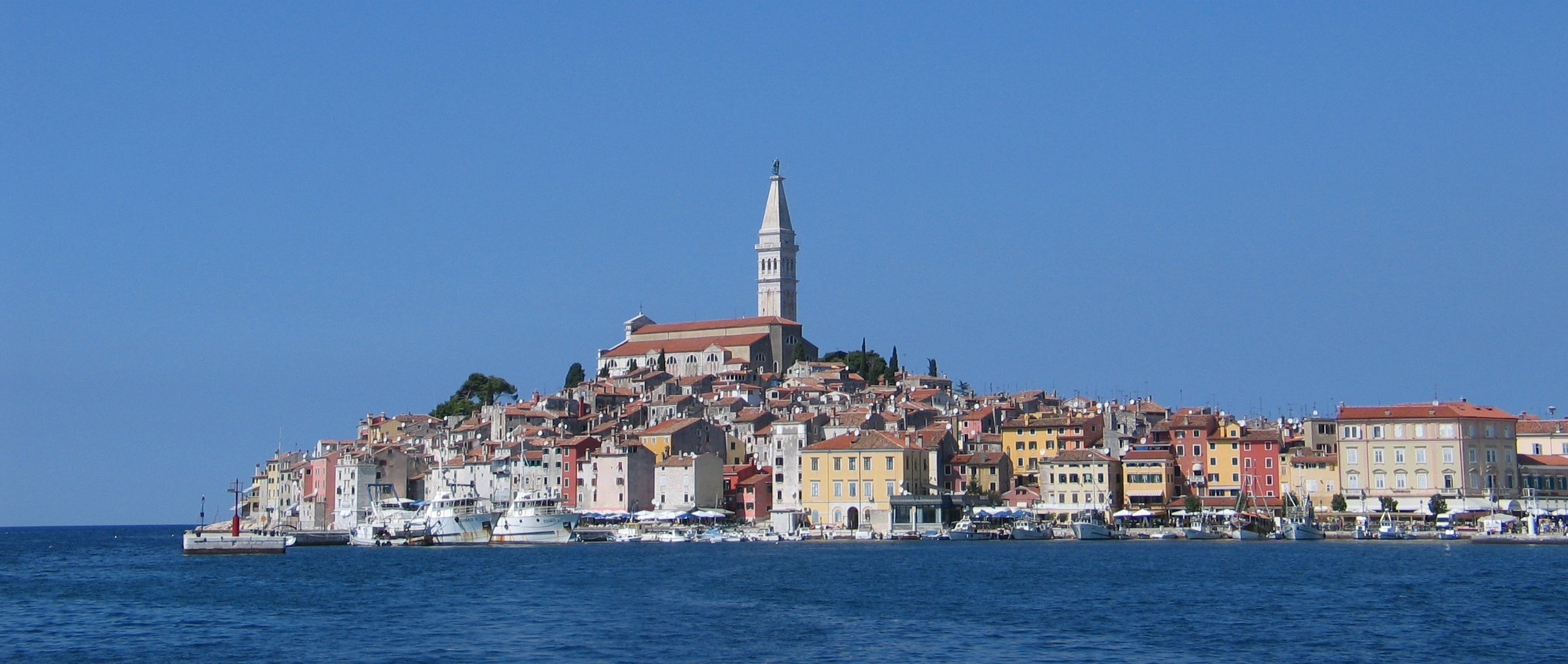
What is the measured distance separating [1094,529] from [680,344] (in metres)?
52.9

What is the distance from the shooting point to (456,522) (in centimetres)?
7938

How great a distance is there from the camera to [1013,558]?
60.8m

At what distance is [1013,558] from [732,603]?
20653mm

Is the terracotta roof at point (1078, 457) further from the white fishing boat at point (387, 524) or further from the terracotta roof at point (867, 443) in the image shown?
the white fishing boat at point (387, 524)

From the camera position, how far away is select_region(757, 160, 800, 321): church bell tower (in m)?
133

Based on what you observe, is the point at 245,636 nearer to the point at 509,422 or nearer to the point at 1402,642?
the point at 1402,642

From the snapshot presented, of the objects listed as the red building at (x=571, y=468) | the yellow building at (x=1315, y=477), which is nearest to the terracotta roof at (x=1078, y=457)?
the yellow building at (x=1315, y=477)

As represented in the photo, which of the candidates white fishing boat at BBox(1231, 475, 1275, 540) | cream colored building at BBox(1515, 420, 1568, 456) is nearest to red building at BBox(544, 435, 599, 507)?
white fishing boat at BBox(1231, 475, 1275, 540)

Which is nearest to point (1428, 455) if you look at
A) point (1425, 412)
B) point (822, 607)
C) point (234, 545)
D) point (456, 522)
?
point (1425, 412)

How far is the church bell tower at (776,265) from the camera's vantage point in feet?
436

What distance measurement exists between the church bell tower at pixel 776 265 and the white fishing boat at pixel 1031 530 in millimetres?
54757

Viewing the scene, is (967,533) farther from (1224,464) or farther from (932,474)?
(1224,464)

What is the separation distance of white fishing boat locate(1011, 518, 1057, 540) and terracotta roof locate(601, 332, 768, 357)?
1721 inches

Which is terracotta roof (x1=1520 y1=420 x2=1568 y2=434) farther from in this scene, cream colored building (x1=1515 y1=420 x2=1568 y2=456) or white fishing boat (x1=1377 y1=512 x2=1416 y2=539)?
white fishing boat (x1=1377 y1=512 x2=1416 y2=539)
